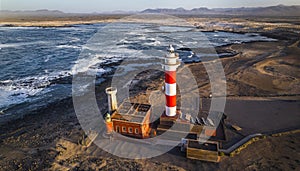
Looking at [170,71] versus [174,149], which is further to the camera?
[174,149]

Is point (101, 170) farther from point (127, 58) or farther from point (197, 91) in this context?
point (127, 58)

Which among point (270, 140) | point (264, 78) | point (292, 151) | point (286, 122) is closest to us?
point (292, 151)

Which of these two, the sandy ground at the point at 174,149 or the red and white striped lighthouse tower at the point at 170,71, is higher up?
the red and white striped lighthouse tower at the point at 170,71

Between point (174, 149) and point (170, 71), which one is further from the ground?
point (170, 71)

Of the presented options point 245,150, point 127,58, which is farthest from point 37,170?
point 127,58

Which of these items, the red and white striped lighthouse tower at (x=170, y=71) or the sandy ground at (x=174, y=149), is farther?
the red and white striped lighthouse tower at (x=170, y=71)

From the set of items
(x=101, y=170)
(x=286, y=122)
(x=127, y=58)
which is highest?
(x=127, y=58)

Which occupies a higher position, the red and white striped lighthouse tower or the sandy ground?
the red and white striped lighthouse tower

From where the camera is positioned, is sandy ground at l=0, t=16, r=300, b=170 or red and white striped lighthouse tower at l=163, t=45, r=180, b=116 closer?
sandy ground at l=0, t=16, r=300, b=170
